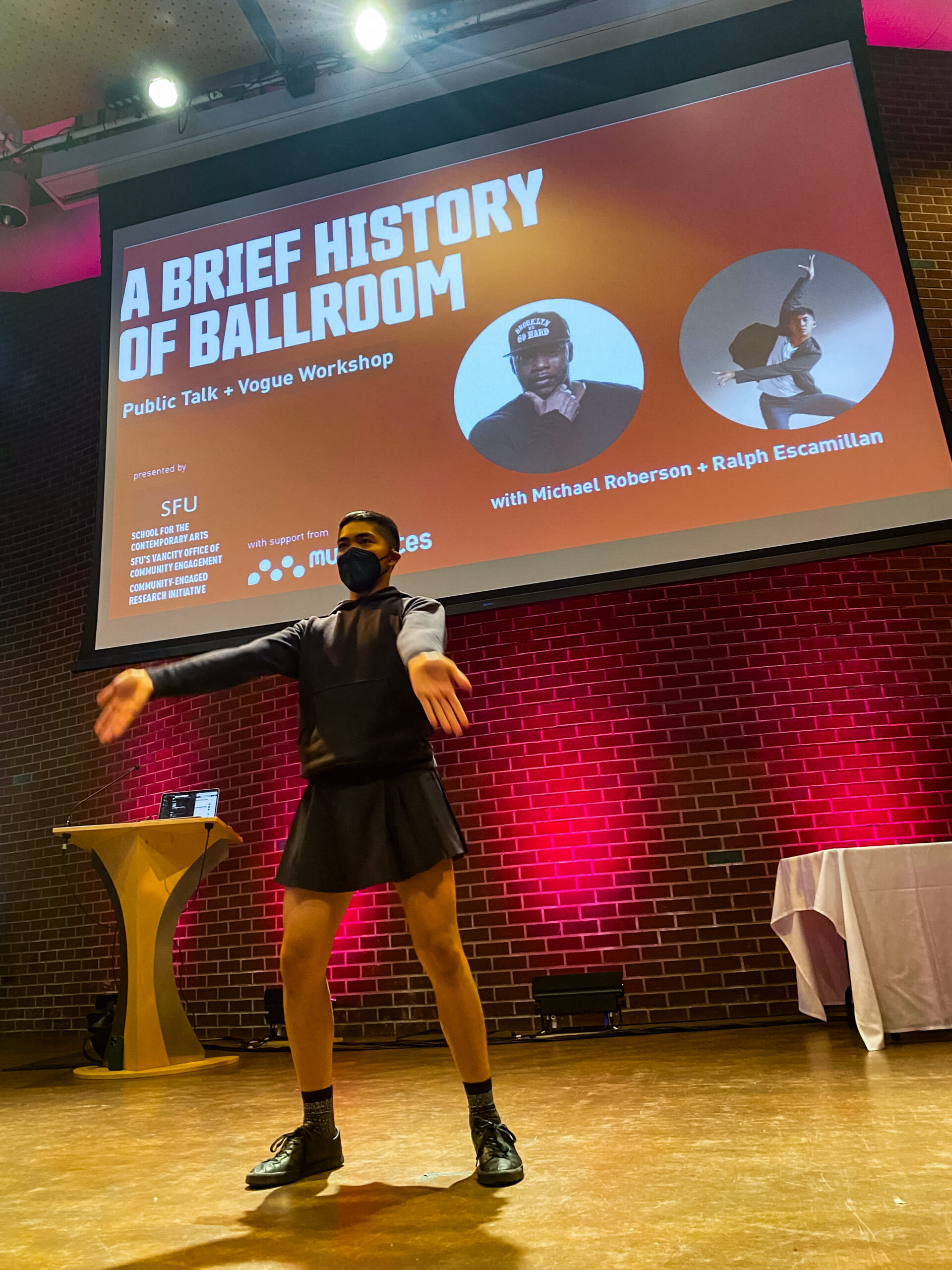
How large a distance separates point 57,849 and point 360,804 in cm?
452

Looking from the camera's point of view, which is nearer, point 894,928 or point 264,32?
point 894,928

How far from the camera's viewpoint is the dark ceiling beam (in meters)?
4.59

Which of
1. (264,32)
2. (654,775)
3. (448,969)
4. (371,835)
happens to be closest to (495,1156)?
(448,969)

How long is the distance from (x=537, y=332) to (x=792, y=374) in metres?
1.12

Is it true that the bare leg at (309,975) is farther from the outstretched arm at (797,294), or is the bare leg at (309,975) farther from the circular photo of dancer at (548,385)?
the outstretched arm at (797,294)

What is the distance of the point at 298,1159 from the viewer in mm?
1740

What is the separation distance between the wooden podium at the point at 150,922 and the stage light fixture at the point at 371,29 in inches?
147

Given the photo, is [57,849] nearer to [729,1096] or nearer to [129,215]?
[129,215]

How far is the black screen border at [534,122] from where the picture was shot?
3666 millimetres

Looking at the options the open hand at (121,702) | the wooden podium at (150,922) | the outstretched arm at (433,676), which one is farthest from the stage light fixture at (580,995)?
the open hand at (121,702)

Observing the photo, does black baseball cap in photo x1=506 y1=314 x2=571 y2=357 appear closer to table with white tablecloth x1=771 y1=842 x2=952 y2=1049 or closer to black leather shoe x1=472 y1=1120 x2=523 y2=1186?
table with white tablecloth x1=771 y1=842 x2=952 y2=1049

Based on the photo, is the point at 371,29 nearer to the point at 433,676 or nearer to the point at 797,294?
the point at 797,294

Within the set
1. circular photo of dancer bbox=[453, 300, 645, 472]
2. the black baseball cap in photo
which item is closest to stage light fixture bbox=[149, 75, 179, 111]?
circular photo of dancer bbox=[453, 300, 645, 472]

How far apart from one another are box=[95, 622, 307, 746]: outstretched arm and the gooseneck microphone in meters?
3.69
